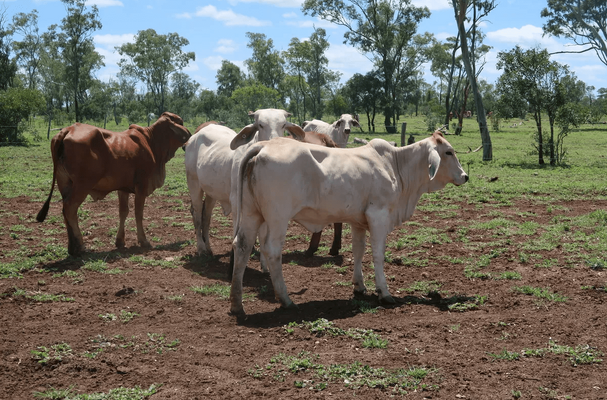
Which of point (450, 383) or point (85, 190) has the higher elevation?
point (85, 190)

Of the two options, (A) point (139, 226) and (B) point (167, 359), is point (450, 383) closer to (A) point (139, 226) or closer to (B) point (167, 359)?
(B) point (167, 359)

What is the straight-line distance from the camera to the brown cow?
8.67m

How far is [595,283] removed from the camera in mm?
7090

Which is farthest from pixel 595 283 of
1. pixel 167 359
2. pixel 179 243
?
pixel 179 243

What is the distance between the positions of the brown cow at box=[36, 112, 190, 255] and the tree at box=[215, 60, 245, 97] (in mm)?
72130

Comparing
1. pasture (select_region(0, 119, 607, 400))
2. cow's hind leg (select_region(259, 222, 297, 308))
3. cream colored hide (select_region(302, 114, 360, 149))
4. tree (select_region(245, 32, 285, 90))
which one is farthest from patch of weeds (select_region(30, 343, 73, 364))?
tree (select_region(245, 32, 285, 90))

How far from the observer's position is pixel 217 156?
852 cm

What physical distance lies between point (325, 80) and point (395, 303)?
169 ft

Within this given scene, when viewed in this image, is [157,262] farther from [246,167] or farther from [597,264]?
[597,264]

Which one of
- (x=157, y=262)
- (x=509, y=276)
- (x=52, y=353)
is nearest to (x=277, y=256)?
(x=52, y=353)

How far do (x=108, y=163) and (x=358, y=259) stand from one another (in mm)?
4497

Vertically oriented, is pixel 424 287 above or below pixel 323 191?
below

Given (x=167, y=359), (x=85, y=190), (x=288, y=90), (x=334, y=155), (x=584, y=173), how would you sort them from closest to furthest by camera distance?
(x=167, y=359) → (x=334, y=155) → (x=85, y=190) → (x=584, y=173) → (x=288, y=90)

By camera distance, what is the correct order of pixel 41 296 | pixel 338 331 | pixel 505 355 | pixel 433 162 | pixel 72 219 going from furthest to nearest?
pixel 72 219
pixel 433 162
pixel 41 296
pixel 338 331
pixel 505 355
